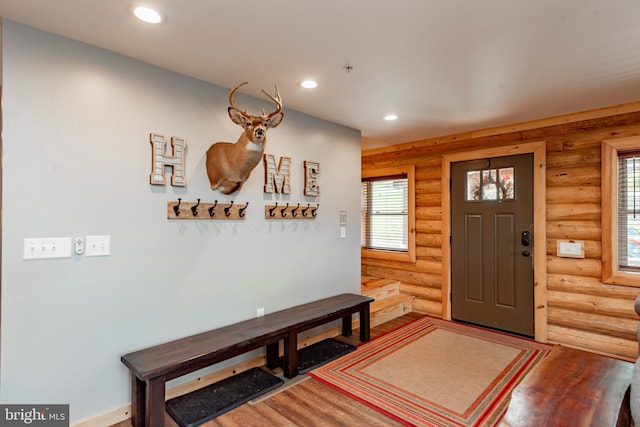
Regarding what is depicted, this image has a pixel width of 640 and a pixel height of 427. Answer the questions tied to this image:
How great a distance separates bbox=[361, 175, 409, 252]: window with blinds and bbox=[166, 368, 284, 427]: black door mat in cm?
290

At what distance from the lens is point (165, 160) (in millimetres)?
2480

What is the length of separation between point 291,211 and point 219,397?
5.50 ft

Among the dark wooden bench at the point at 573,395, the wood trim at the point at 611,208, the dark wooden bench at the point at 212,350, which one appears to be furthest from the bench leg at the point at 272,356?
the wood trim at the point at 611,208

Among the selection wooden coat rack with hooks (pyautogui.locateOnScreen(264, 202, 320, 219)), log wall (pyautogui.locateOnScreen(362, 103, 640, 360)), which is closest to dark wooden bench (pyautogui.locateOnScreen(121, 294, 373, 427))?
wooden coat rack with hooks (pyautogui.locateOnScreen(264, 202, 320, 219))

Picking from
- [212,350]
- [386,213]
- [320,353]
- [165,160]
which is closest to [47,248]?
[165,160]

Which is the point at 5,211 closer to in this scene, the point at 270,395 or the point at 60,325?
the point at 60,325

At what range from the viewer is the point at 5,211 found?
6.21ft

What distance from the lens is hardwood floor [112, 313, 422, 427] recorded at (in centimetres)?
224

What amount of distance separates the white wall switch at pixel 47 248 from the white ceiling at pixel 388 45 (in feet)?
4.07

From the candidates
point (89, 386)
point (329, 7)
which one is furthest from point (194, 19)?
point (89, 386)

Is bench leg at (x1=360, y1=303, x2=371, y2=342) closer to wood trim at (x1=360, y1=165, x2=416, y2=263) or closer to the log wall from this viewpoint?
wood trim at (x1=360, y1=165, x2=416, y2=263)

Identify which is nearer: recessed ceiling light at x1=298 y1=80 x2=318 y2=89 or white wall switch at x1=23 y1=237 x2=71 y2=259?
white wall switch at x1=23 y1=237 x2=71 y2=259

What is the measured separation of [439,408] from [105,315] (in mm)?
2357

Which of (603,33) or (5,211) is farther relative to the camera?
(603,33)
